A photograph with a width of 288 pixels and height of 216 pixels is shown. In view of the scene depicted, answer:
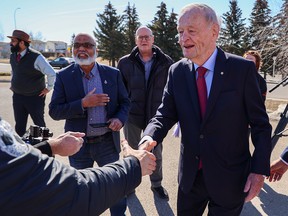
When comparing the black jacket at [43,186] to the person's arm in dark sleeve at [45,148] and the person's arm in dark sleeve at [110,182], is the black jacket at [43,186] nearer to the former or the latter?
the person's arm in dark sleeve at [110,182]

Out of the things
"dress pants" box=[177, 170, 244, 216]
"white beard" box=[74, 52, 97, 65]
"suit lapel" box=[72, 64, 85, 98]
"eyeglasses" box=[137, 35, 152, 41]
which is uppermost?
"eyeglasses" box=[137, 35, 152, 41]

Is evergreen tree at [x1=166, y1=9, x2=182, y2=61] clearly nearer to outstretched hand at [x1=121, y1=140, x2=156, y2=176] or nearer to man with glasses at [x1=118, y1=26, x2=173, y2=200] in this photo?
man with glasses at [x1=118, y1=26, x2=173, y2=200]

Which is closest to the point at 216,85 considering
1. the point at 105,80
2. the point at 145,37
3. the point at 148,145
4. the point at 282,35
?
the point at 148,145

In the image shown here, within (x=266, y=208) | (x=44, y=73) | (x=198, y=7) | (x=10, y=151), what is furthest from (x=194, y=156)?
(x=44, y=73)

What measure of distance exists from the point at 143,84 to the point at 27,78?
7.69 ft

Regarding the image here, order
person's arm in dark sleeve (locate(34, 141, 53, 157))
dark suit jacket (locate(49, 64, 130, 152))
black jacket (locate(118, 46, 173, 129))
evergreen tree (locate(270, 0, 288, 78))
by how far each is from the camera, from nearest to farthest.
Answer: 1. person's arm in dark sleeve (locate(34, 141, 53, 157))
2. dark suit jacket (locate(49, 64, 130, 152))
3. black jacket (locate(118, 46, 173, 129))
4. evergreen tree (locate(270, 0, 288, 78))

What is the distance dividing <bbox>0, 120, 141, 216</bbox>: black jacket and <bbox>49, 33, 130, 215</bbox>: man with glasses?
1.56m

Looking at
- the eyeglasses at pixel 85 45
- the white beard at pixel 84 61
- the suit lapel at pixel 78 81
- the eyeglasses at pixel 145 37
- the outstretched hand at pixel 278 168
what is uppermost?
the eyeglasses at pixel 145 37

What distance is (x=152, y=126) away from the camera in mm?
2164

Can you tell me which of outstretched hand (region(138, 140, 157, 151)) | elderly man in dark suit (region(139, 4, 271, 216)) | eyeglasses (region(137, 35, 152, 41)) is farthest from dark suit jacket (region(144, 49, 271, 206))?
eyeglasses (region(137, 35, 152, 41))

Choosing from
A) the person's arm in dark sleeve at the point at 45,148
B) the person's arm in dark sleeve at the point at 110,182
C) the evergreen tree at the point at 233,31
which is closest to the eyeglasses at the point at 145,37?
the person's arm in dark sleeve at the point at 45,148

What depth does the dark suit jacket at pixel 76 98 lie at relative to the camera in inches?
108

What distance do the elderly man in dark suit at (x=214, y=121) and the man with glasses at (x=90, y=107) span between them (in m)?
0.87

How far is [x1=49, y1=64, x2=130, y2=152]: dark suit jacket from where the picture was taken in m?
2.75
